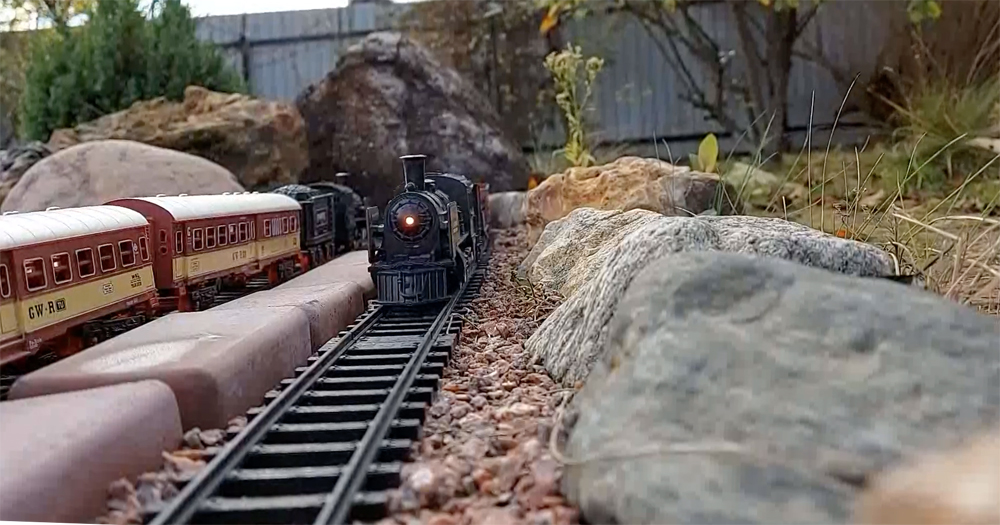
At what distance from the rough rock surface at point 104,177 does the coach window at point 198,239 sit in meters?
3.18

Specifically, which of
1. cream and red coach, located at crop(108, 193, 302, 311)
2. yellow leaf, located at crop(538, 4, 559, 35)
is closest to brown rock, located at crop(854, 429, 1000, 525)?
cream and red coach, located at crop(108, 193, 302, 311)

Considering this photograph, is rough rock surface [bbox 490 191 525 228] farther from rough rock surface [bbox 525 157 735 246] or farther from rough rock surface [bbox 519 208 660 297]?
rough rock surface [bbox 519 208 660 297]

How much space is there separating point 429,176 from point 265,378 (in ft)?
18.1

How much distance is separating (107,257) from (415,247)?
2.93 m

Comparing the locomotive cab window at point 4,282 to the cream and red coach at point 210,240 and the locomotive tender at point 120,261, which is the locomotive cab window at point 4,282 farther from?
the cream and red coach at point 210,240

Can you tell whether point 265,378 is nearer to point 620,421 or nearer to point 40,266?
point 40,266

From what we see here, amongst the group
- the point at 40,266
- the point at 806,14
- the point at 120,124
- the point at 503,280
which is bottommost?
the point at 503,280

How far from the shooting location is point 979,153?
11.1 metres

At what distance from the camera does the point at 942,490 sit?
2492 millimetres

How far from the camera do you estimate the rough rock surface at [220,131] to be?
1402 centimetres

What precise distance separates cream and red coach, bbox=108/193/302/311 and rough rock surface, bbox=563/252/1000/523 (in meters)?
6.07

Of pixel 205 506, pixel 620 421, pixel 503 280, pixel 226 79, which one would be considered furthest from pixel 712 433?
pixel 226 79

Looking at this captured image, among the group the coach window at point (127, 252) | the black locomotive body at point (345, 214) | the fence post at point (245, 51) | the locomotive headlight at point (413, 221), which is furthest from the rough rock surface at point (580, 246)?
the fence post at point (245, 51)

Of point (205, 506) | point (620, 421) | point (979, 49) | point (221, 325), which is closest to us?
point (620, 421)
